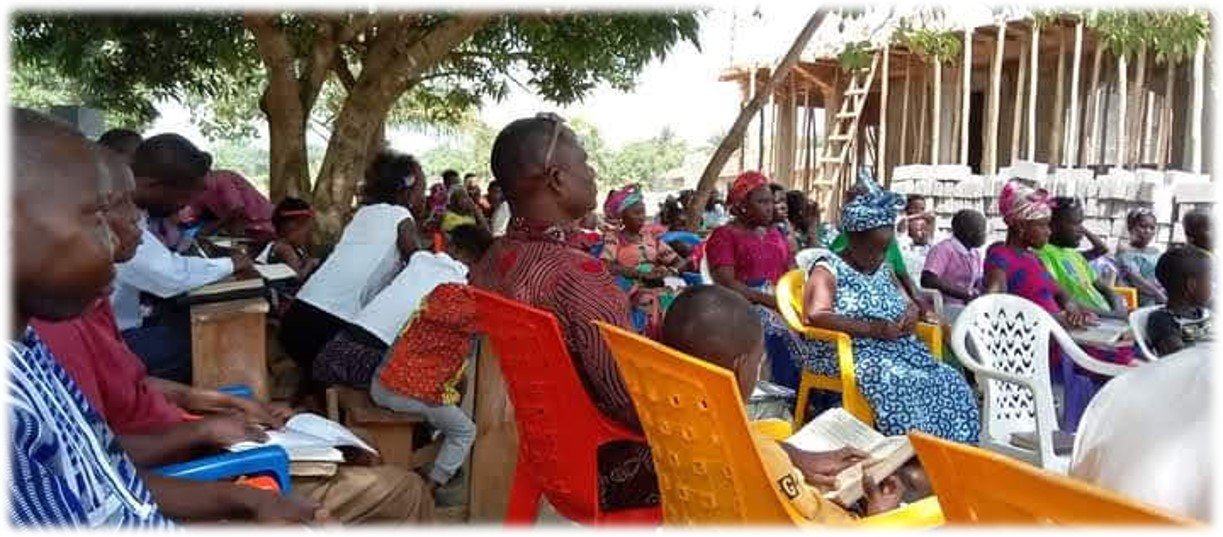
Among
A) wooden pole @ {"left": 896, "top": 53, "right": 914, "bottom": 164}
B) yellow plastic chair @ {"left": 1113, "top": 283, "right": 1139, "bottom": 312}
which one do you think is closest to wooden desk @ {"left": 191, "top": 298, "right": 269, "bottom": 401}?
yellow plastic chair @ {"left": 1113, "top": 283, "right": 1139, "bottom": 312}

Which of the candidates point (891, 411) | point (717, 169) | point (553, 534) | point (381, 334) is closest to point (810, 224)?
point (717, 169)

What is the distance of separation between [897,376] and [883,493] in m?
1.76

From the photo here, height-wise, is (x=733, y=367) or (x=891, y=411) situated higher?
(x=733, y=367)

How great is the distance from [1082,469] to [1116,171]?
1094 cm

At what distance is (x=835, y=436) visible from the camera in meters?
2.50

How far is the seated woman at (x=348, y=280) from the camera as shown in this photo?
3.92 metres

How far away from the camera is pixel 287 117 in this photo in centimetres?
782

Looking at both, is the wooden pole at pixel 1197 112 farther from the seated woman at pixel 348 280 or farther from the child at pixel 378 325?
the child at pixel 378 325

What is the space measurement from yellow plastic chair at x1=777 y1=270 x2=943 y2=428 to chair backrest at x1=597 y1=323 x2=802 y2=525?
2.00 meters

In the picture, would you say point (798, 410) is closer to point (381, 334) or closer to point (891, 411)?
point (891, 411)

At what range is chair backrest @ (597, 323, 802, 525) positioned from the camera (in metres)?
1.83

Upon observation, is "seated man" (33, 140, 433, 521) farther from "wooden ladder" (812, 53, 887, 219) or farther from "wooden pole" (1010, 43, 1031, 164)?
"wooden ladder" (812, 53, 887, 219)

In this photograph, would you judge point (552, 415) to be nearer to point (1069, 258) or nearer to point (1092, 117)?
point (1069, 258)

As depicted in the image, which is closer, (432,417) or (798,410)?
(432,417)
